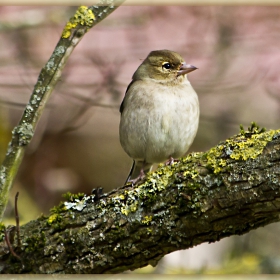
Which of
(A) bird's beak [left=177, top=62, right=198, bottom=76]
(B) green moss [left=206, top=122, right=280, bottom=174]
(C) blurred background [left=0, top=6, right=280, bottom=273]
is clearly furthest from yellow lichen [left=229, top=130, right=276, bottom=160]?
(C) blurred background [left=0, top=6, right=280, bottom=273]

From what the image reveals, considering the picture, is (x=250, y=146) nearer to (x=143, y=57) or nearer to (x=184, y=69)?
(x=184, y=69)

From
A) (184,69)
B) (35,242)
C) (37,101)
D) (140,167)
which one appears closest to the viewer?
(35,242)

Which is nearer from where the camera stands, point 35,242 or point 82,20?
point 35,242

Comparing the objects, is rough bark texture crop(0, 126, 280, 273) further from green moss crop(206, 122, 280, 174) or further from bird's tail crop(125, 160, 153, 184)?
→ bird's tail crop(125, 160, 153, 184)

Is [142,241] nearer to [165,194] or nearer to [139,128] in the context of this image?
[165,194]

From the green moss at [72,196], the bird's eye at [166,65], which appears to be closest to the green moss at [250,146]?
the green moss at [72,196]

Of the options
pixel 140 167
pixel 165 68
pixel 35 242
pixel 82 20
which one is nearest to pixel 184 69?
pixel 165 68

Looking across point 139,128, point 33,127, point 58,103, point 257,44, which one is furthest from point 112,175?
point 33,127
